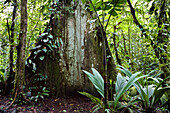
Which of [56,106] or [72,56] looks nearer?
[56,106]

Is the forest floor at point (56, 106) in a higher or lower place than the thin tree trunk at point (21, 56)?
lower

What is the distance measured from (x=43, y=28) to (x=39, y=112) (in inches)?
54.8

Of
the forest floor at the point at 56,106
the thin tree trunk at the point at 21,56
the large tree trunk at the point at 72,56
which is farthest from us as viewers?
the large tree trunk at the point at 72,56

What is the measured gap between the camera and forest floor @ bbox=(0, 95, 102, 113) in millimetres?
1362

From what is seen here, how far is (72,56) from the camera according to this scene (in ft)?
6.45

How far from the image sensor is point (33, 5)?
206 cm

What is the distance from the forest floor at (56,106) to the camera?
1362 millimetres

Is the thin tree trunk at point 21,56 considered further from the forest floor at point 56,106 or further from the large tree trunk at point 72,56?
the large tree trunk at point 72,56

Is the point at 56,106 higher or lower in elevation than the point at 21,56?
lower

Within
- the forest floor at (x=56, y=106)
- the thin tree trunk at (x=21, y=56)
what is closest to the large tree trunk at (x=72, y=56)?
the forest floor at (x=56, y=106)

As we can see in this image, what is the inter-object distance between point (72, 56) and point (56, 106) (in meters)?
0.82

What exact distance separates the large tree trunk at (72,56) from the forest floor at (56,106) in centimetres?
15

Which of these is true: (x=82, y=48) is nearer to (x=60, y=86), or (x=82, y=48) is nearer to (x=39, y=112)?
(x=60, y=86)

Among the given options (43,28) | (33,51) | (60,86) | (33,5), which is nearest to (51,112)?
(60,86)
